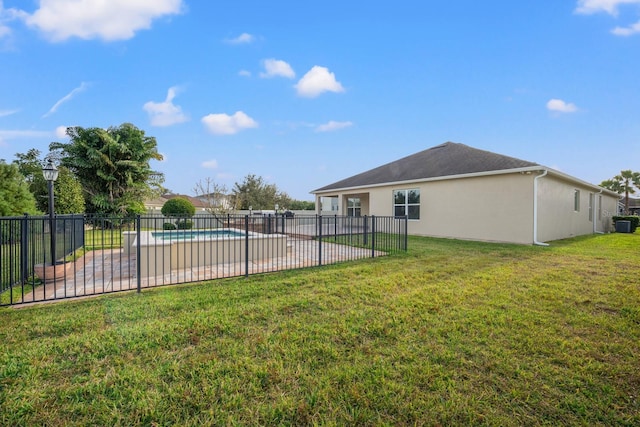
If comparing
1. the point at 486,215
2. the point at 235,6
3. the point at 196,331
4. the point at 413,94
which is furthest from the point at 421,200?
the point at 196,331

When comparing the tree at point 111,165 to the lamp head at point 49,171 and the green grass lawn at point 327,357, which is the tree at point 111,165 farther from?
the green grass lawn at point 327,357

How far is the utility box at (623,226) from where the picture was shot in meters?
16.0

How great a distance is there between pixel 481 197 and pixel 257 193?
2953 cm

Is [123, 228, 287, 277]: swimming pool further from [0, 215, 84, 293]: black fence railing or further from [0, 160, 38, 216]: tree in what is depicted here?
[0, 160, 38, 216]: tree

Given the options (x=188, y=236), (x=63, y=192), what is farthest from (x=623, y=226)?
(x=63, y=192)

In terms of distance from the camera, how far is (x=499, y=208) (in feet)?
35.2

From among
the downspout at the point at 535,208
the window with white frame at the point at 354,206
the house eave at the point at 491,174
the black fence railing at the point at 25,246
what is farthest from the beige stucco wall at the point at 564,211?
the black fence railing at the point at 25,246

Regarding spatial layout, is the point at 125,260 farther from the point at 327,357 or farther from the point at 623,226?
the point at 623,226

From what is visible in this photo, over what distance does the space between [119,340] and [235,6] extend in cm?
996

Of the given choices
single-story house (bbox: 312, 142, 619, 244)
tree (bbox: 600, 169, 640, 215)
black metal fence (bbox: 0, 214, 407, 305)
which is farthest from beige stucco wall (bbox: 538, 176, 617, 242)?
tree (bbox: 600, 169, 640, 215)

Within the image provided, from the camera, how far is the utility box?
1596 centimetres

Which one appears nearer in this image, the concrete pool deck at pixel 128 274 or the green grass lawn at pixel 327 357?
the green grass lawn at pixel 327 357

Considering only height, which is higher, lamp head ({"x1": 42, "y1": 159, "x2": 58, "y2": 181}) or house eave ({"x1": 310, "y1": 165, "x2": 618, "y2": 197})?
house eave ({"x1": 310, "y1": 165, "x2": 618, "y2": 197})

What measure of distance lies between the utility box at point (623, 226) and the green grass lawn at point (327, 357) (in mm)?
16957
